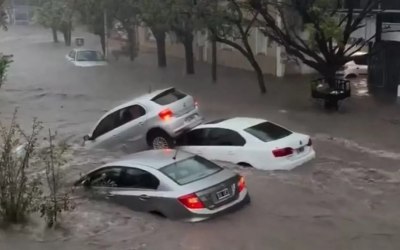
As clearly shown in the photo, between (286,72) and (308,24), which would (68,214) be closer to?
(308,24)

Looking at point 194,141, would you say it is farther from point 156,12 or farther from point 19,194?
point 156,12

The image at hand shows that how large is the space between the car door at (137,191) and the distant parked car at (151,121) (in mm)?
5153

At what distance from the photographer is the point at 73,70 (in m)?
37.6

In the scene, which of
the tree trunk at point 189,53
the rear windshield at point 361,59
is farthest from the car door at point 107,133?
the tree trunk at point 189,53

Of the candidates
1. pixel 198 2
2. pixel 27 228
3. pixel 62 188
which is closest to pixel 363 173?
pixel 62 188

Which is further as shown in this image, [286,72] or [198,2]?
[286,72]

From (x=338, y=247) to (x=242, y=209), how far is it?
80.2 inches

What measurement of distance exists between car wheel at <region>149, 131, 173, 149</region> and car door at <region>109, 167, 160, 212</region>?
5195 mm

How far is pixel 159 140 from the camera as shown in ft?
55.2

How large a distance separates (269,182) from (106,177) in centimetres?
338

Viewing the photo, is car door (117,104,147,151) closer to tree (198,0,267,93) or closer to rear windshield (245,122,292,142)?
rear windshield (245,122,292,142)

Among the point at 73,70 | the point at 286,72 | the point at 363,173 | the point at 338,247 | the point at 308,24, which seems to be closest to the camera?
the point at 338,247

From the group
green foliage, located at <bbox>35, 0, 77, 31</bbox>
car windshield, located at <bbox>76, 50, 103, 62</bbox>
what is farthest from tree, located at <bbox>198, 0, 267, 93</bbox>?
green foliage, located at <bbox>35, 0, 77, 31</bbox>

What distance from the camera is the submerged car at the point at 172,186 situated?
10.6 meters
